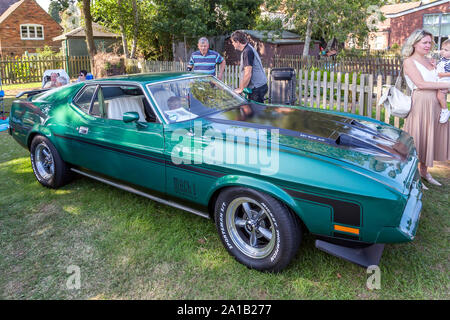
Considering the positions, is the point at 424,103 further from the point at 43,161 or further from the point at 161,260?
the point at 43,161

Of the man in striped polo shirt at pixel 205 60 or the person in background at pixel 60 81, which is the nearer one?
the man in striped polo shirt at pixel 205 60

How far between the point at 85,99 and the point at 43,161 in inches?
48.9

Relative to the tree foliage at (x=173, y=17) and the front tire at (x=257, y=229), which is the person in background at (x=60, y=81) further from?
the tree foliage at (x=173, y=17)

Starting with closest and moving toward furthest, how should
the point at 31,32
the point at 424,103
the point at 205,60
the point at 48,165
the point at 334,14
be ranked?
the point at 424,103 → the point at 48,165 → the point at 205,60 → the point at 334,14 → the point at 31,32

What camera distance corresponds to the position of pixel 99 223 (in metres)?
3.95

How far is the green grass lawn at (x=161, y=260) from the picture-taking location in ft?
9.20

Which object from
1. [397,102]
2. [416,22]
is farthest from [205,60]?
[416,22]

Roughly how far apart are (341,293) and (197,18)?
18208mm

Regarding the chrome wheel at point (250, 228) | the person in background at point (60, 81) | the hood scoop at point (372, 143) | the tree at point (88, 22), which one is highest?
the tree at point (88, 22)

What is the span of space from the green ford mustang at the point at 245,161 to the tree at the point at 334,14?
15.1 m

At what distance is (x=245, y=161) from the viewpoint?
2.88 meters

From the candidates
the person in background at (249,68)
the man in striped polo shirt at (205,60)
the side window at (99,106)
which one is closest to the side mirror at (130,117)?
the side window at (99,106)

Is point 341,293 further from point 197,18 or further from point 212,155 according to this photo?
point 197,18

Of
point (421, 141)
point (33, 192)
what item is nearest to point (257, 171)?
point (421, 141)
